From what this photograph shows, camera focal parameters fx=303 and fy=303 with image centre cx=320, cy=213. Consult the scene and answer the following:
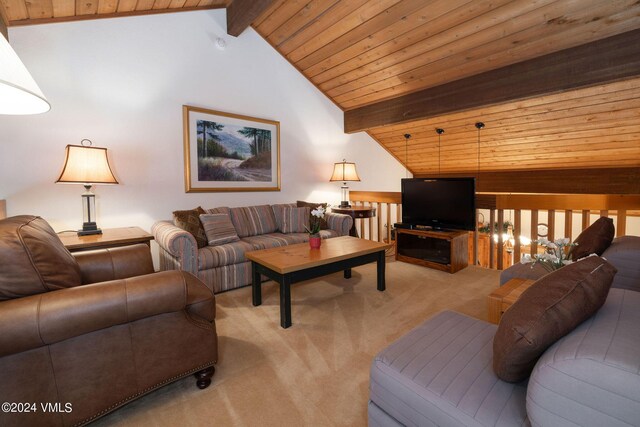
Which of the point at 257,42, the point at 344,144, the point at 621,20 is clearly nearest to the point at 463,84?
the point at 621,20

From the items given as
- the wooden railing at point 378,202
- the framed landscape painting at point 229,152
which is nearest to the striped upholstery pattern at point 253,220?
→ the framed landscape painting at point 229,152

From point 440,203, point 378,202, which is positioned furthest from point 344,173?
point 440,203

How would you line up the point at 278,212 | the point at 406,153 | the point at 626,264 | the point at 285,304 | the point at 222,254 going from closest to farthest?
the point at 626,264 < the point at 285,304 < the point at 222,254 < the point at 278,212 < the point at 406,153

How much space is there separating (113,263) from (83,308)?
0.81 meters

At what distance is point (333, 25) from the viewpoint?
138 inches

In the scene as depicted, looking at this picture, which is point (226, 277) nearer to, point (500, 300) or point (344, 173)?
point (500, 300)

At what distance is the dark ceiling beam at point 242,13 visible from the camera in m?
3.15

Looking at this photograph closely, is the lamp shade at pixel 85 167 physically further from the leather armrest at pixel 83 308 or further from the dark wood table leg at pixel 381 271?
the dark wood table leg at pixel 381 271

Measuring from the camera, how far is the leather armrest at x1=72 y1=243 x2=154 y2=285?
185cm

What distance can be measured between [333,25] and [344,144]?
6.51 ft

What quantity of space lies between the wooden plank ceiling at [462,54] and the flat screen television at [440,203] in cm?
89

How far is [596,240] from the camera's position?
2084 millimetres

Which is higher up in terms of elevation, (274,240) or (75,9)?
(75,9)

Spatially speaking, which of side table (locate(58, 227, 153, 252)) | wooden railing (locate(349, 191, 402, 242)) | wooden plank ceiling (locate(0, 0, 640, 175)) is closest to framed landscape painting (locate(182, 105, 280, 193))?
side table (locate(58, 227, 153, 252))
